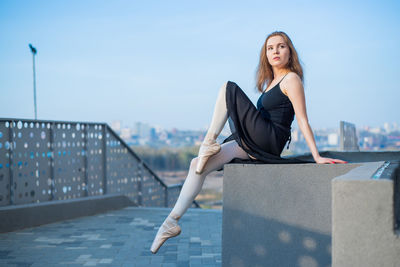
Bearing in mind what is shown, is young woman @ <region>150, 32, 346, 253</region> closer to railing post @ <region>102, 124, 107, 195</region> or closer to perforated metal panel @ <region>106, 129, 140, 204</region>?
railing post @ <region>102, 124, 107, 195</region>

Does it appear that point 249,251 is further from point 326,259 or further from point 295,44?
point 295,44

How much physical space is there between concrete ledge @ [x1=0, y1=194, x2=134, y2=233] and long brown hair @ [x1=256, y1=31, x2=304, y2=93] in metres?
3.06

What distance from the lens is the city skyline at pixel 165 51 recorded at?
A: 12789mm

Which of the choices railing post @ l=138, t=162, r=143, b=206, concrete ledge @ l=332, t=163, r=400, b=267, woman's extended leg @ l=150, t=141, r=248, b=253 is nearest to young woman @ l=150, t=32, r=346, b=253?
woman's extended leg @ l=150, t=141, r=248, b=253

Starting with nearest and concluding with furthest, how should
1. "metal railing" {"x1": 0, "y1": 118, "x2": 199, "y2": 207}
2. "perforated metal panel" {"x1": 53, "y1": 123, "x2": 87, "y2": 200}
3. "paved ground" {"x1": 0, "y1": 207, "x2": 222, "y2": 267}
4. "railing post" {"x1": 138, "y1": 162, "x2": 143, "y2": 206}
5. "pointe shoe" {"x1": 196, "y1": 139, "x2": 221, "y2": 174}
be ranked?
1. "pointe shoe" {"x1": 196, "y1": 139, "x2": 221, "y2": 174}
2. "paved ground" {"x1": 0, "y1": 207, "x2": 222, "y2": 267}
3. "metal railing" {"x1": 0, "y1": 118, "x2": 199, "y2": 207}
4. "perforated metal panel" {"x1": 53, "y1": 123, "x2": 87, "y2": 200}
5. "railing post" {"x1": 138, "y1": 162, "x2": 143, "y2": 206}

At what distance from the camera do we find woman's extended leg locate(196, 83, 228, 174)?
2.32m

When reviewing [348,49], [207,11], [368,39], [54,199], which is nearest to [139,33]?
[207,11]

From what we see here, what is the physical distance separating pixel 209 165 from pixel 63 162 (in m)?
3.47

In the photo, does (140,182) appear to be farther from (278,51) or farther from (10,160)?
(278,51)

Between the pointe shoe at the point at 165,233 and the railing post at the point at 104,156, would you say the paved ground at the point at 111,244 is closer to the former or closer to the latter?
the pointe shoe at the point at 165,233

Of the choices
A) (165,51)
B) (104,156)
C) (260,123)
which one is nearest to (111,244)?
(260,123)

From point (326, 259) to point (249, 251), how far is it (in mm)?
406

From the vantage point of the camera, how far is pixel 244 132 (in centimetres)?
243

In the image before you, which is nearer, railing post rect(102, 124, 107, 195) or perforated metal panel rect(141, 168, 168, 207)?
railing post rect(102, 124, 107, 195)
